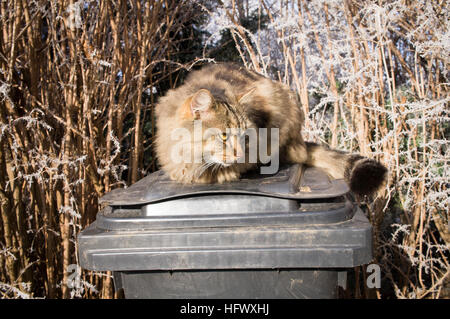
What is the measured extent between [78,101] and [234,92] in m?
1.14

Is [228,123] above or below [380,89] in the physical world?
below

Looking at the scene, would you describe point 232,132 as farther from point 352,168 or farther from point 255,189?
point 352,168

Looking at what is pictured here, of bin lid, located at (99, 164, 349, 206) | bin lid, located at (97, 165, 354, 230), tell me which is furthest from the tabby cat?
bin lid, located at (97, 165, 354, 230)

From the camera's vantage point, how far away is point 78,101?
8.15ft

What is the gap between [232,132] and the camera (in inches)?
75.0

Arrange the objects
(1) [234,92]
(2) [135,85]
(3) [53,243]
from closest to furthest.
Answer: (1) [234,92] < (3) [53,243] < (2) [135,85]

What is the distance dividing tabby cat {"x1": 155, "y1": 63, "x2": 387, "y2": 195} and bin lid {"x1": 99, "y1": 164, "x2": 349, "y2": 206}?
0.68 feet

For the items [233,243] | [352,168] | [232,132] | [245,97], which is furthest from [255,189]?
[352,168]

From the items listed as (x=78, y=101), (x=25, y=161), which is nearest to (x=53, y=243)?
(x=25, y=161)

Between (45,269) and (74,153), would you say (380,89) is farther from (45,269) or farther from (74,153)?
(45,269)

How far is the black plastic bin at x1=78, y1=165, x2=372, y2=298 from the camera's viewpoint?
47.6 inches

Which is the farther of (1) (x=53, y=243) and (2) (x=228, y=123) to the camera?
(1) (x=53, y=243)

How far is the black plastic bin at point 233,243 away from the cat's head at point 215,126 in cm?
47

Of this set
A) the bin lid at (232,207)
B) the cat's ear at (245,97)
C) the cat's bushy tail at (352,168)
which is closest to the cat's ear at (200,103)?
the cat's ear at (245,97)
